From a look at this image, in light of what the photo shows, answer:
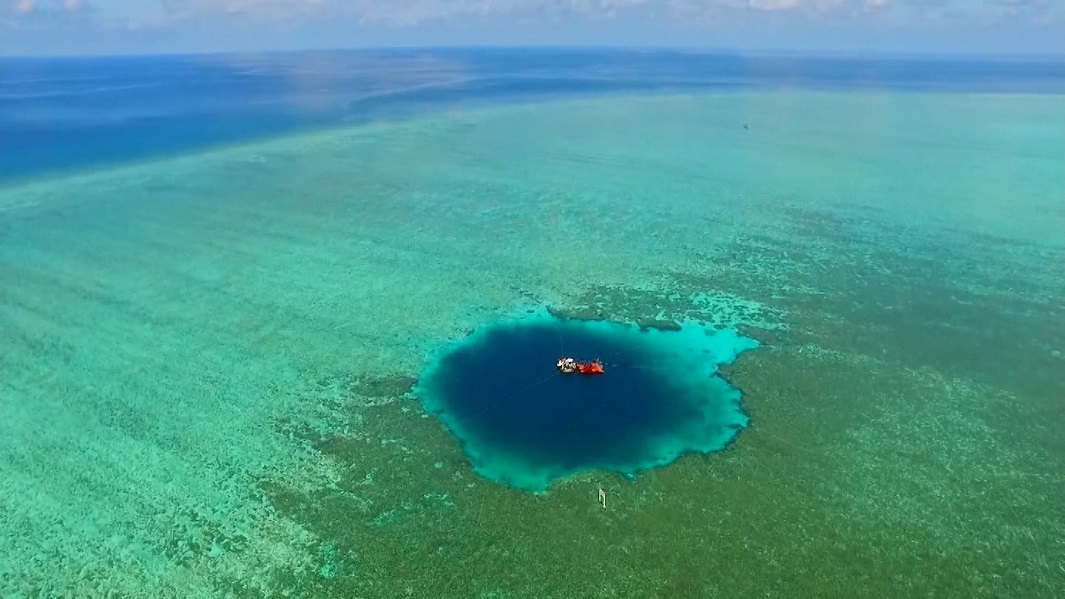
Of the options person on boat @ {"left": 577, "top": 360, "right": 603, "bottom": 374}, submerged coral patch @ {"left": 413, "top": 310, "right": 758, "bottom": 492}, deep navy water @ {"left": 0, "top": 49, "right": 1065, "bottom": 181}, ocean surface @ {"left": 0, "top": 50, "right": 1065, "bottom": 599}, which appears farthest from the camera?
deep navy water @ {"left": 0, "top": 49, "right": 1065, "bottom": 181}

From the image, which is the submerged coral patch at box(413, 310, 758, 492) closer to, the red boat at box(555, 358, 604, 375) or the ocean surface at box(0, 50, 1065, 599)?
the red boat at box(555, 358, 604, 375)

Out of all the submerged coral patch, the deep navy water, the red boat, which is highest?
the deep navy water

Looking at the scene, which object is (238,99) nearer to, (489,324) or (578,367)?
(489,324)

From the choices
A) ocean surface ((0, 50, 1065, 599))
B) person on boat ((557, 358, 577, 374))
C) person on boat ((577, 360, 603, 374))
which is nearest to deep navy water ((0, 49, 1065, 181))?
ocean surface ((0, 50, 1065, 599))

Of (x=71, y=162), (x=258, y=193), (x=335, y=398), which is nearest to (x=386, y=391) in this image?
(x=335, y=398)

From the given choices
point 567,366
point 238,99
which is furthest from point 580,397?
point 238,99
